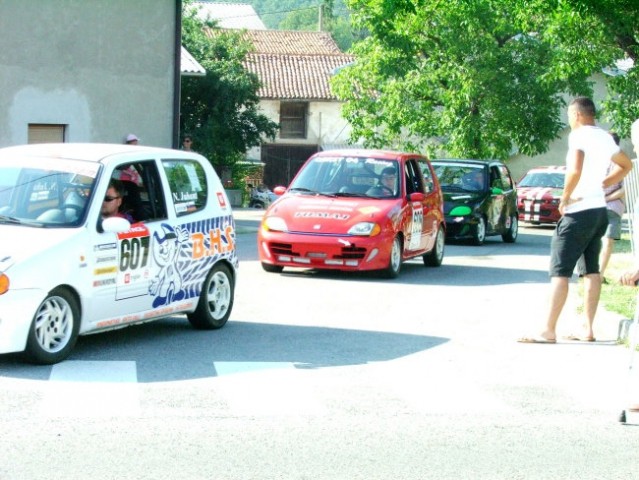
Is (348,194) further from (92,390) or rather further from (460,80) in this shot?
(460,80)

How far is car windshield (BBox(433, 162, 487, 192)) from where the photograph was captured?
25250 mm

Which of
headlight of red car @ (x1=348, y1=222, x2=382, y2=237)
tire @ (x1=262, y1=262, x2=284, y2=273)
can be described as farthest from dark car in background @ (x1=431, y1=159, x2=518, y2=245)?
headlight of red car @ (x1=348, y1=222, x2=382, y2=237)

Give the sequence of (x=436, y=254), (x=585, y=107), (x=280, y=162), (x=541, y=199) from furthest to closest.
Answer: (x=280, y=162)
(x=541, y=199)
(x=436, y=254)
(x=585, y=107)

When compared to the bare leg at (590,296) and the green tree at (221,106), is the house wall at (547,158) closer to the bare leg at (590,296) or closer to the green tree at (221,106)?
the green tree at (221,106)

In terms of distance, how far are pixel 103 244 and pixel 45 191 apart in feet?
2.15

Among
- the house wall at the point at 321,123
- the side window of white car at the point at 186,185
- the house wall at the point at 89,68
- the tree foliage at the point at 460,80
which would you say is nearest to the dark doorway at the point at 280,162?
the house wall at the point at 321,123

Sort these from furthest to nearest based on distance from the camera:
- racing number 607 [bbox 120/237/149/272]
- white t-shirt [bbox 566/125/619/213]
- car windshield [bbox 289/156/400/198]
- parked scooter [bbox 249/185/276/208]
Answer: parked scooter [bbox 249/185/276/208] < car windshield [bbox 289/156/400/198] < white t-shirt [bbox 566/125/619/213] < racing number 607 [bbox 120/237/149/272]

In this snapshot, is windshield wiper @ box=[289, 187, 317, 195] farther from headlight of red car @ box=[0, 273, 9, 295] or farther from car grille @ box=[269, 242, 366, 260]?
headlight of red car @ box=[0, 273, 9, 295]

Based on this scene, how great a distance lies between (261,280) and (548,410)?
8.32 meters

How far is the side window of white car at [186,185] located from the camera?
1099 centimetres

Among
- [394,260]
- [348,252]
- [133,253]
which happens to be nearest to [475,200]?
[394,260]

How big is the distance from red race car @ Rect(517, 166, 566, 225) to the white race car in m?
23.5

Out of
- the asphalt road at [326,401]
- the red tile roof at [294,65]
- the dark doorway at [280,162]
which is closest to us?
the asphalt road at [326,401]

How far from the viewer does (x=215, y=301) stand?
11.5 m
